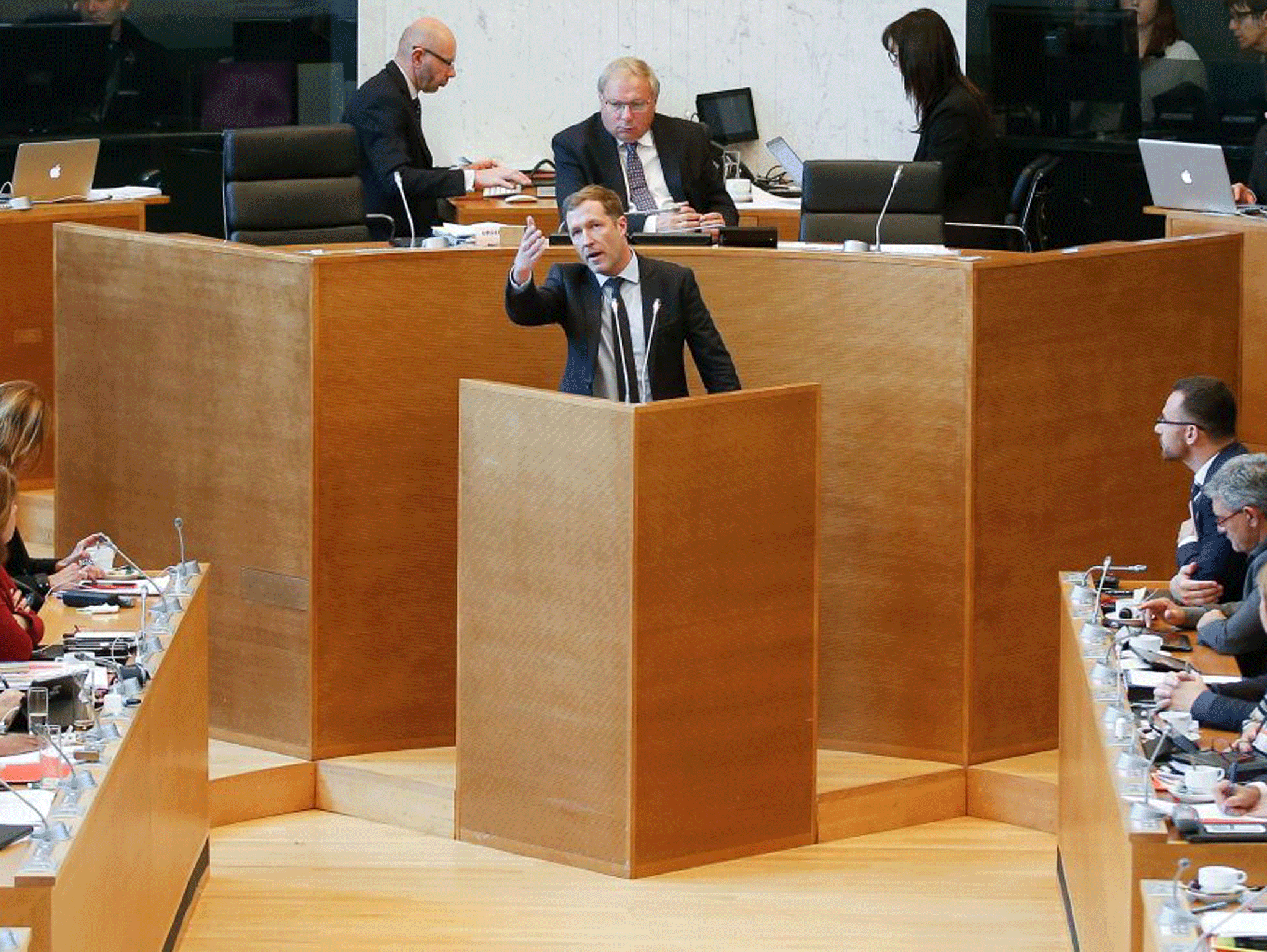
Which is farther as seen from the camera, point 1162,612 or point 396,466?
point 396,466

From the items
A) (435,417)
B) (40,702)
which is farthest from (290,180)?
(40,702)

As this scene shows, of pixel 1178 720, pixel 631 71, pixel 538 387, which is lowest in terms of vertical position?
pixel 1178 720

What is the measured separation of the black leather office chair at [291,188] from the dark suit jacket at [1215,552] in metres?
3.14

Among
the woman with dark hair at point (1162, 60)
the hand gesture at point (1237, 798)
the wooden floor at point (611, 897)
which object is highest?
the woman with dark hair at point (1162, 60)

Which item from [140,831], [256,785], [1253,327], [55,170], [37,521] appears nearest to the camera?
[140,831]

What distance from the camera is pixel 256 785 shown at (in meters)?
6.96

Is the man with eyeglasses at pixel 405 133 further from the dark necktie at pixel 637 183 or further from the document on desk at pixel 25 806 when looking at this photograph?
the document on desk at pixel 25 806

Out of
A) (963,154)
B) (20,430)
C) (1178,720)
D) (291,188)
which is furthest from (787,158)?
(1178,720)

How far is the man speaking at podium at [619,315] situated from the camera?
265 inches

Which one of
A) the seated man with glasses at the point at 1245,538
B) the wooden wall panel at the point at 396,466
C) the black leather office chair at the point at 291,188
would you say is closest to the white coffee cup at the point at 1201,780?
the seated man with glasses at the point at 1245,538

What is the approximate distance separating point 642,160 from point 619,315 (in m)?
1.58

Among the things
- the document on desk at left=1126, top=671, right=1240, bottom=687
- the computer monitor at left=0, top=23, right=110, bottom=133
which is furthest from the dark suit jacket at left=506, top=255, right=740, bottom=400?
the computer monitor at left=0, top=23, right=110, bottom=133

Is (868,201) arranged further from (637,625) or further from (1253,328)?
(637,625)

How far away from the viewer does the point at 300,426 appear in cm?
687
